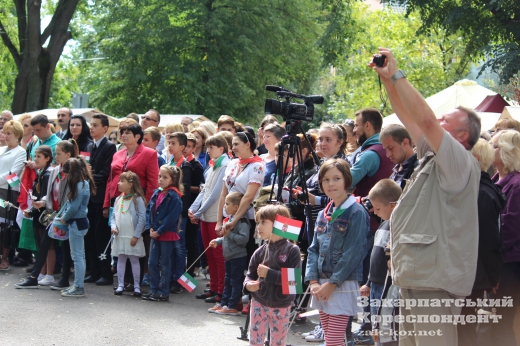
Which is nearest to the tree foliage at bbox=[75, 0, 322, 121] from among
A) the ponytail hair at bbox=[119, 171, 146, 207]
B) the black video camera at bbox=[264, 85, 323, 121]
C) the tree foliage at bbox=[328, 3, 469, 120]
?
the tree foliage at bbox=[328, 3, 469, 120]

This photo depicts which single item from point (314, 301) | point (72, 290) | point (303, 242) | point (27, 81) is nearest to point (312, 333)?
point (303, 242)

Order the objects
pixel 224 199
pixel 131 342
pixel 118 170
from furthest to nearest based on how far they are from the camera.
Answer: pixel 118 170
pixel 224 199
pixel 131 342

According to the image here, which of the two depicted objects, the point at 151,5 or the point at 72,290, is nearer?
the point at 72,290

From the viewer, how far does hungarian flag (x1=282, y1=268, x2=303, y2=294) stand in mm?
5602

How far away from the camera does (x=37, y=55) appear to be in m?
21.6

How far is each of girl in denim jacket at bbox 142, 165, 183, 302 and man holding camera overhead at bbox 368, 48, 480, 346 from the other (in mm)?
4979

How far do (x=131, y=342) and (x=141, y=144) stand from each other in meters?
3.46

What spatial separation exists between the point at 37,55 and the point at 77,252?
1427 cm

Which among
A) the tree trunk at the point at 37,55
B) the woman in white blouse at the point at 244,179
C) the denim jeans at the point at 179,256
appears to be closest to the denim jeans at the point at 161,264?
the denim jeans at the point at 179,256

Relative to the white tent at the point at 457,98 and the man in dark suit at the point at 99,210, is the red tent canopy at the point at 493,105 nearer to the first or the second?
the white tent at the point at 457,98

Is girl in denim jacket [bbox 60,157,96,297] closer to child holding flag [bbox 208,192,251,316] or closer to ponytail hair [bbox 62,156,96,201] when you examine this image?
ponytail hair [bbox 62,156,96,201]

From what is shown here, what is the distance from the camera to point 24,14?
22.7 m

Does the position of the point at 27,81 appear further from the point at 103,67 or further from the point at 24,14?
the point at 103,67

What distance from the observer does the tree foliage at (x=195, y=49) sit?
75.8ft
